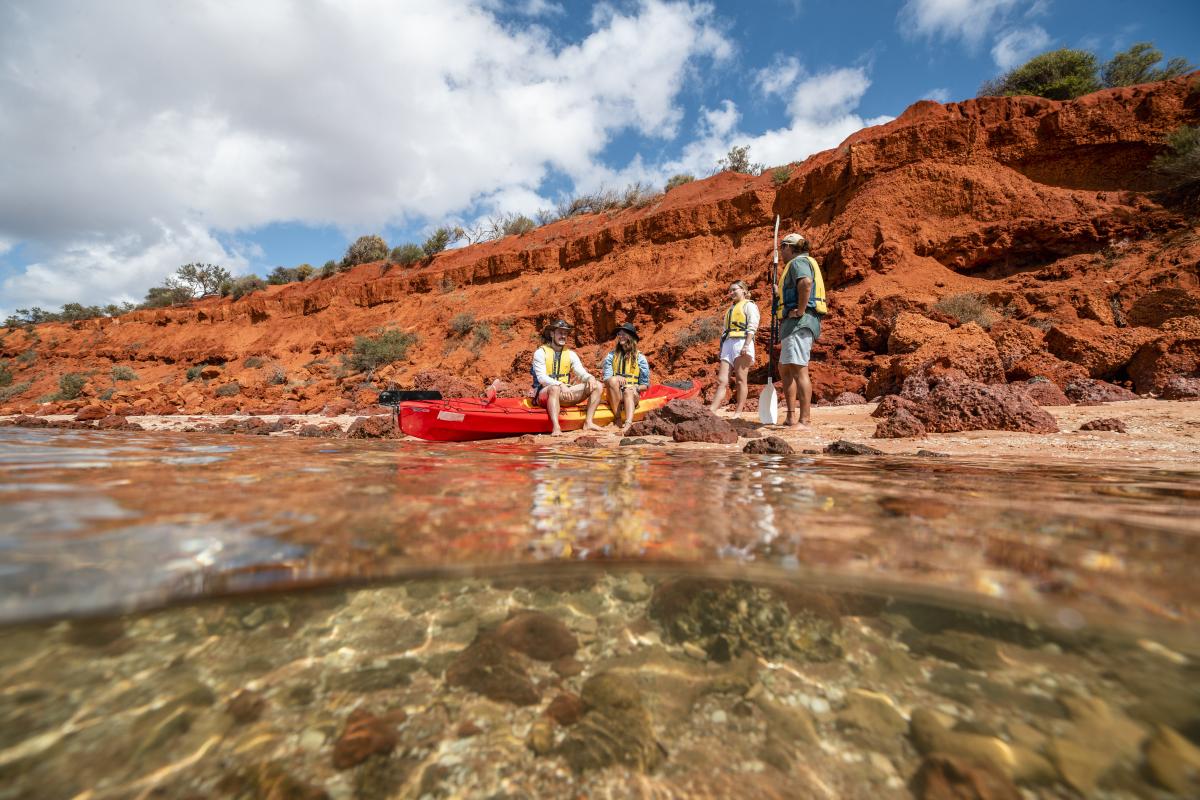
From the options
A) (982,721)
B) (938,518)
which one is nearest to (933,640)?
(982,721)

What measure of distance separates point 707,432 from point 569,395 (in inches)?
97.4

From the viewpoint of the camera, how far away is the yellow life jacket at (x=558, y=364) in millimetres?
6422

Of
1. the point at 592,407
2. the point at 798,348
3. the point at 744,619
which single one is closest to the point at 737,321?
the point at 798,348

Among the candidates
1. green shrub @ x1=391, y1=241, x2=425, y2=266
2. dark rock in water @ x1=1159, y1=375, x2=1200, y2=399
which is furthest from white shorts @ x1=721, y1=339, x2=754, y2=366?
green shrub @ x1=391, y1=241, x2=425, y2=266

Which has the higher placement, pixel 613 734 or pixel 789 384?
pixel 789 384

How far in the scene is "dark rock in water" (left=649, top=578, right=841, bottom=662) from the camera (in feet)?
3.88

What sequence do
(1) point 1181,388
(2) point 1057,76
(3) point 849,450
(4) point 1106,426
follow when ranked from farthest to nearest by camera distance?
(2) point 1057,76
(1) point 1181,388
(4) point 1106,426
(3) point 849,450

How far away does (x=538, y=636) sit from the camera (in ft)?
4.10

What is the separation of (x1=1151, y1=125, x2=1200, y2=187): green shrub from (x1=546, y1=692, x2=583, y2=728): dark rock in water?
15388 mm

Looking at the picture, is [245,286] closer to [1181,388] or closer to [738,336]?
[738,336]

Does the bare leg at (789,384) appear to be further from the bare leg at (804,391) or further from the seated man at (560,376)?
the seated man at (560,376)

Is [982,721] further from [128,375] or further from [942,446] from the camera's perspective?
[128,375]

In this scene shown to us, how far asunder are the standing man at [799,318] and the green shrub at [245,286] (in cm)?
3211

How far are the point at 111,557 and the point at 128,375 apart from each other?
1114 inches
